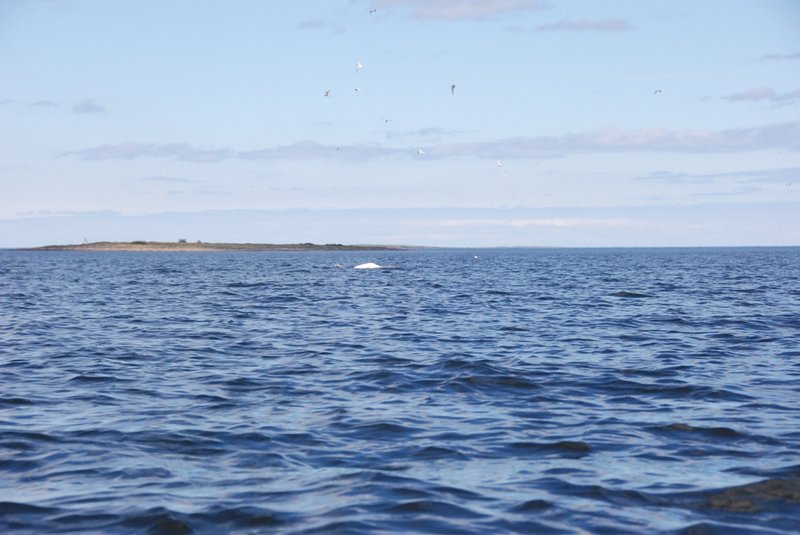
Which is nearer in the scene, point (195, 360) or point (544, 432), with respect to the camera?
point (544, 432)

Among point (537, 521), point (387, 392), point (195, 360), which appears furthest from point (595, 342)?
point (537, 521)

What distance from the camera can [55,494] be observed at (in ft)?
33.0

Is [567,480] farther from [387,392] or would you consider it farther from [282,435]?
[387,392]

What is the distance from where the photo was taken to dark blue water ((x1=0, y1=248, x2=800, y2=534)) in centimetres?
→ 945

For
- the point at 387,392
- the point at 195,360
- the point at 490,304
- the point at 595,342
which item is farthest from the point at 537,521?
the point at 490,304

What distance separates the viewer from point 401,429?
44.1 feet

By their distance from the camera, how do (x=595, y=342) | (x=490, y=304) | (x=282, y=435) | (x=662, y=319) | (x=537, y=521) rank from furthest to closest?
1. (x=490, y=304)
2. (x=662, y=319)
3. (x=595, y=342)
4. (x=282, y=435)
5. (x=537, y=521)

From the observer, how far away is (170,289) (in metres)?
54.0

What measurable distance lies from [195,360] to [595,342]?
37.6ft

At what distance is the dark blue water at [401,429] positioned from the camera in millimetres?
9445

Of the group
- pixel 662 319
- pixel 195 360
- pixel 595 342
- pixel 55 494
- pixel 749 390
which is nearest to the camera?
pixel 55 494

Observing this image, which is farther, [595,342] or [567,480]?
[595,342]

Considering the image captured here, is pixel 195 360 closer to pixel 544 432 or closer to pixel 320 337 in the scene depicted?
pixel 320 337

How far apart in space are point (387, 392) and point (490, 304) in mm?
23815
